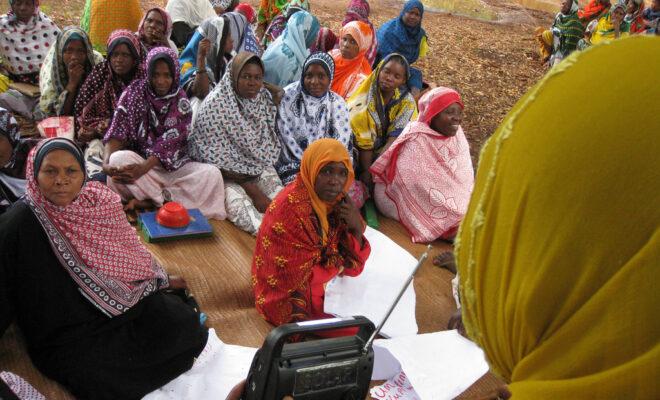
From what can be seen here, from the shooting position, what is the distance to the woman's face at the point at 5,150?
2.50m

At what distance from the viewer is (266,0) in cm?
639

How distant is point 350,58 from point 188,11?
5.20 feet

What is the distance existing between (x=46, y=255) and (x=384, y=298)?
5.12 feet

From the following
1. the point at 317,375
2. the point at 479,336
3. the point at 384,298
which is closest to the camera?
the point at 479,336

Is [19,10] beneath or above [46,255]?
above

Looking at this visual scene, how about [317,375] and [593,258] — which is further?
[317,375]

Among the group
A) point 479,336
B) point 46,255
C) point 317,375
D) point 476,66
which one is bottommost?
point 476,66

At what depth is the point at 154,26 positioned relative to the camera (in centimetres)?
408

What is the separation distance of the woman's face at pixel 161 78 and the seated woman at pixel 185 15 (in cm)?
201

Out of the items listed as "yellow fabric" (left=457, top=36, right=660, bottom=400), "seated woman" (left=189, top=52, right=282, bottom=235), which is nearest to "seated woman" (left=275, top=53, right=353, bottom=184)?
"seated woman" (left=189, top=52, right=282, bottom=235)

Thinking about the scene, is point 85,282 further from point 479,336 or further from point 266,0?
point 266,0

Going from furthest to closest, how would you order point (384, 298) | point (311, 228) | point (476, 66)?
point (476, 66), point (384, 298), point (311, 228)

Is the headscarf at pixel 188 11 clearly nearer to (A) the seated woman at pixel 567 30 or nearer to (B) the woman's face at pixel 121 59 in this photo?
(B) the woman's face at pixel 121 59

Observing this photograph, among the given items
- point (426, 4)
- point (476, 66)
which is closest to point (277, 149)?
point (476, 66)
